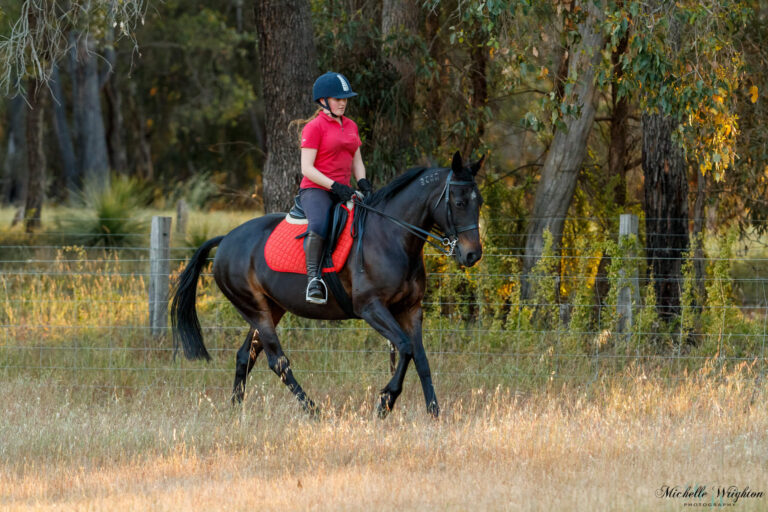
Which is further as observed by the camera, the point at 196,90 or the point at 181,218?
the point at 196,90

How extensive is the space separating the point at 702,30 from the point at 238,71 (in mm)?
32237

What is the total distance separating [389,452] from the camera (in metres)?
6.16

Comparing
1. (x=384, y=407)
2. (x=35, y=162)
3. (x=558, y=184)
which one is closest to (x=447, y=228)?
(x=384, y=407)

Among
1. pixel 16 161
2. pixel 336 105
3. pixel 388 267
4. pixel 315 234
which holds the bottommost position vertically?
pixel 388 267

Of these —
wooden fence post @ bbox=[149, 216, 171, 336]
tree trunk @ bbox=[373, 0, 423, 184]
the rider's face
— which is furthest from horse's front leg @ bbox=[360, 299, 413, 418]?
tree trunk @ bbox=[373, 0, 423, 184]

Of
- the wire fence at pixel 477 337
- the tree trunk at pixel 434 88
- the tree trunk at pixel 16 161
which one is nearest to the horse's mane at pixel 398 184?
the wire fence at pixel 477 337

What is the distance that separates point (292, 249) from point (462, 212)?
156cm

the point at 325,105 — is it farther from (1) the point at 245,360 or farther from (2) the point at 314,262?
(1) the point at 245,360

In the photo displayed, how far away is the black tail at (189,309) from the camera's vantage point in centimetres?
835

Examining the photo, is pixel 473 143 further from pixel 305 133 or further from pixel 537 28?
pixel 305 133

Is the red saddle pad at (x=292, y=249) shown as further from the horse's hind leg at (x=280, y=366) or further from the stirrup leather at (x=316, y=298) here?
the horse's hind leg at (x=280, y=366)

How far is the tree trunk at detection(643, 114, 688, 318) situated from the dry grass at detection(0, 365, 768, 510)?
283 cm

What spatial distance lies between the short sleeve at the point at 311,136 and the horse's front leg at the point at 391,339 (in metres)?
1.36

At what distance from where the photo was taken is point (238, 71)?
127 ft
